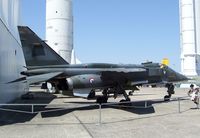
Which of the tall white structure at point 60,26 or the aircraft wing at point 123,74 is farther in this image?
the tall white structure at point 60,26

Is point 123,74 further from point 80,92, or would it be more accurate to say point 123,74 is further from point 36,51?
point 36,51

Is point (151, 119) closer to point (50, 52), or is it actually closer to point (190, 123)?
point (190, 123)

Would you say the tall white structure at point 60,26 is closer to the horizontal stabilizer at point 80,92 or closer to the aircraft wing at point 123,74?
the aircraft wing at point 123,74

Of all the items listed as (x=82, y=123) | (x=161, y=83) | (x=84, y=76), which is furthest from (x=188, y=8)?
(x=82, y=123)

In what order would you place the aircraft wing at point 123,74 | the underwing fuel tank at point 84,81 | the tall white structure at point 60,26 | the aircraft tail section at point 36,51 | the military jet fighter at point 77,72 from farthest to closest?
the tall white structure at point 60,26 → the aircraft wing at point 123,74 → the aircraft tail section at point 36,51 → the military jet fighter at point 77,72 → the underwing fuel tank at point 84,81

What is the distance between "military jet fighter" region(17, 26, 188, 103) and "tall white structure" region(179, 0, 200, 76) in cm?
5938

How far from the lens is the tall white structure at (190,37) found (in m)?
78.1

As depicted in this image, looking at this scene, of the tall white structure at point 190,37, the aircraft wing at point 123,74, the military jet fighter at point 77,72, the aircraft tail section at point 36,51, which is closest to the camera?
the military jet fighter at point 77,72

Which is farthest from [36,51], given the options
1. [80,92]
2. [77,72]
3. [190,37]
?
[190,37]

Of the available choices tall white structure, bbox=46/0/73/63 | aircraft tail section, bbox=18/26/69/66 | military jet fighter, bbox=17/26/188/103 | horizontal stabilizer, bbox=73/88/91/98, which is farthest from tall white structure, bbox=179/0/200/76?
horizontal stabilizer, bbox=73/88/91/98

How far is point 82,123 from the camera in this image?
13.5 meters

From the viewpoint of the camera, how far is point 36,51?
19.6 metres

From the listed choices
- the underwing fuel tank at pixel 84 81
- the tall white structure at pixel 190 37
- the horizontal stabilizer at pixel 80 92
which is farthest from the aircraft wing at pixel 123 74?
the tall white structure at pixel 190 37

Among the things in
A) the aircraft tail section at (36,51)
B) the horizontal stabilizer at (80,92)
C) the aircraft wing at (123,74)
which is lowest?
the horizontal stabilizer at (80,92)
